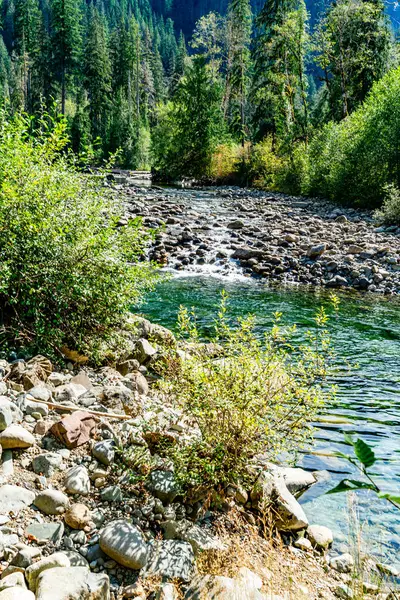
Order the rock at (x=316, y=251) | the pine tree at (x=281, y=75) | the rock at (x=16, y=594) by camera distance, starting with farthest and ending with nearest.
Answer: the pine tree at (x=281, y=75), the rock at (x=316, y=251), the rock at (x=16, y=594)

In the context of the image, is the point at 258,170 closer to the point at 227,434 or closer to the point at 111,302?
the point at 111,302

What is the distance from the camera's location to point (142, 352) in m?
5.89

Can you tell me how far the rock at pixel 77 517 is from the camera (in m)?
2.89

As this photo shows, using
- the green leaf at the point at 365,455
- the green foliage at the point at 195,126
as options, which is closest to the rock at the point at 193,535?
the green leaf at the point at 365,455

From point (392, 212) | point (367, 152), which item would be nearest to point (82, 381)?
point (392, 212)

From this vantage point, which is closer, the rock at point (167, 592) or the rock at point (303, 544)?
the rock at point (167, 592)

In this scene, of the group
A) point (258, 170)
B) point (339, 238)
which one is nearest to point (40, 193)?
point (339, 238)

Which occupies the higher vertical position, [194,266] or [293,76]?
[293,76]

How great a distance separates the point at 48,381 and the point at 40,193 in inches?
77.8

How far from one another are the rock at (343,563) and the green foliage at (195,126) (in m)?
36.4

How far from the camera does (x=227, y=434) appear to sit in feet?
11.1

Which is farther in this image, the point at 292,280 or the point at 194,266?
the point at 194,266

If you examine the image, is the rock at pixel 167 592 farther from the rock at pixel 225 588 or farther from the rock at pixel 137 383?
the rock at pixel 137 383

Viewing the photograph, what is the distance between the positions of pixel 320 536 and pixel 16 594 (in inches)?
81.5
